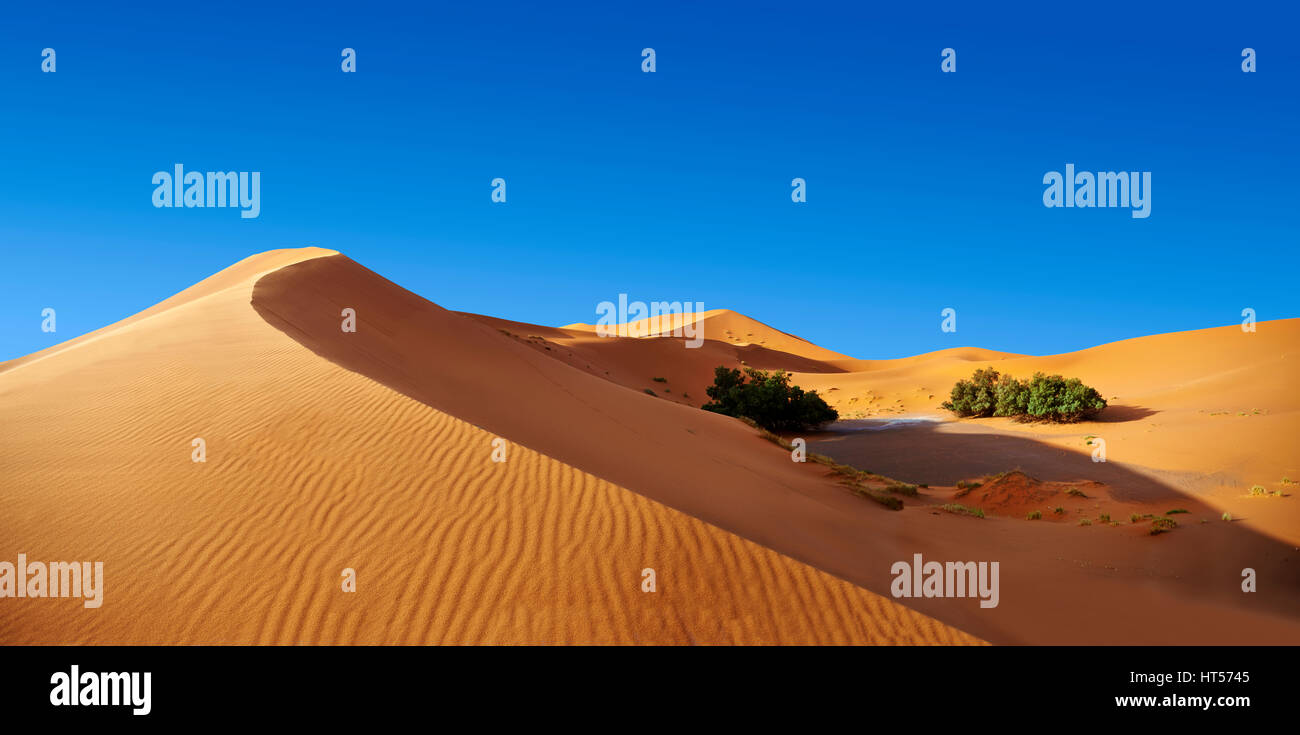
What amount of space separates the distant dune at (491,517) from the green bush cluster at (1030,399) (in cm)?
895

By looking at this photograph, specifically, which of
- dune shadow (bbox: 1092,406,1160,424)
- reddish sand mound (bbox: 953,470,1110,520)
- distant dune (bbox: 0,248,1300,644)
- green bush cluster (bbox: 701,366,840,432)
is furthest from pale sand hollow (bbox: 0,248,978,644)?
dune shadow (bbox: 1092,406,1160,424)

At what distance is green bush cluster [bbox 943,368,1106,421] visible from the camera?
1059 inches

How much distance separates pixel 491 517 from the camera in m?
6.39

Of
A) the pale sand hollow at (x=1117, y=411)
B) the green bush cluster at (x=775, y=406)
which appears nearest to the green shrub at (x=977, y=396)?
the pale sand hollow at (x=1117, y=411)

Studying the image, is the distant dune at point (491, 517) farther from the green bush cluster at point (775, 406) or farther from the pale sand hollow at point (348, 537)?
the green bush cluster at point (775, 406)

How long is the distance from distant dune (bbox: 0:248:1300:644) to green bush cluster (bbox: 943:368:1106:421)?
29.4 ft

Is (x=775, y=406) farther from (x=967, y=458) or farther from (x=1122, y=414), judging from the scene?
(x=1122, y=414)

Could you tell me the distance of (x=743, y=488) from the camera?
36.0 feet

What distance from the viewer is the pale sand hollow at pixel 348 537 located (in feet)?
16.7

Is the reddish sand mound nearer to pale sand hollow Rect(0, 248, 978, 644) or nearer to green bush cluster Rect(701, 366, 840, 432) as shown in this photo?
pale sand hollow Rect(0, 248, 978, 644)

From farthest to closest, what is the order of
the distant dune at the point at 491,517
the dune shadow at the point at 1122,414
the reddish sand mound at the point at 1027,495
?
1. the dune shadow at the point at 1122,414
2. the reddish sand mound at the point at 1027,495
3. the distant dune at the point at 491,517

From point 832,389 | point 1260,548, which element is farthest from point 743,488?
point 832,389

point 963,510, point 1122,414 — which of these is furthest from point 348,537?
point 1122,414
